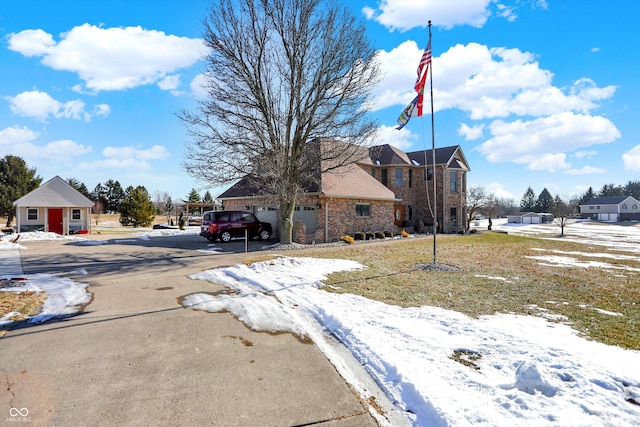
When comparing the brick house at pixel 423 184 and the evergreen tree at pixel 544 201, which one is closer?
the brick house at pixel 423 184

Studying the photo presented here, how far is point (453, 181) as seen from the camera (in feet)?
99.5

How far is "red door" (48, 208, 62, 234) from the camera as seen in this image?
1064 inches

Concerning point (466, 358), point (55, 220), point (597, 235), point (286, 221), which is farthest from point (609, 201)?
point (55, 220)

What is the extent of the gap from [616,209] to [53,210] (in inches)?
3920

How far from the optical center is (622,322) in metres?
5.95

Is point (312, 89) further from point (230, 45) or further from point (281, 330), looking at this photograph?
point (281, 330)

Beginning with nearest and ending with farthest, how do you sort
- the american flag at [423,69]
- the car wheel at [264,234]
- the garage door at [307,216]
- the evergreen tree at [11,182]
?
the american flag at [423,69] → the garage door at [307,216] → the car wheel at [264,234] → the evergreen tree at [11,182]

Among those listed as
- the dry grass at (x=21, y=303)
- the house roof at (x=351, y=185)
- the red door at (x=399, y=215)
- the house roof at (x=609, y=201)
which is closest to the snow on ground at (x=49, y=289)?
the dry grass at (x=21, y=303)

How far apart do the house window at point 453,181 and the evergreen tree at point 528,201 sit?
81762 mm

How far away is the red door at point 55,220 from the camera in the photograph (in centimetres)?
2702

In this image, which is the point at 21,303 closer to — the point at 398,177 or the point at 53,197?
the point at 53,197

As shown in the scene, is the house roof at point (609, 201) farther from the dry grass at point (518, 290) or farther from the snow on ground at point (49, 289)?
the snow on ground at point (49, 289)

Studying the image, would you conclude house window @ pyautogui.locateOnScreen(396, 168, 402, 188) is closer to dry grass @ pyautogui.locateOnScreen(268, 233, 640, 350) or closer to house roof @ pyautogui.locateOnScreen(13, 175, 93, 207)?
dry grass @ pyautogui.locateOnScreen(268, 233, 640, 350)

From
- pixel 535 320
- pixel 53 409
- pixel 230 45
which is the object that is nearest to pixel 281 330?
pixel 53 409
